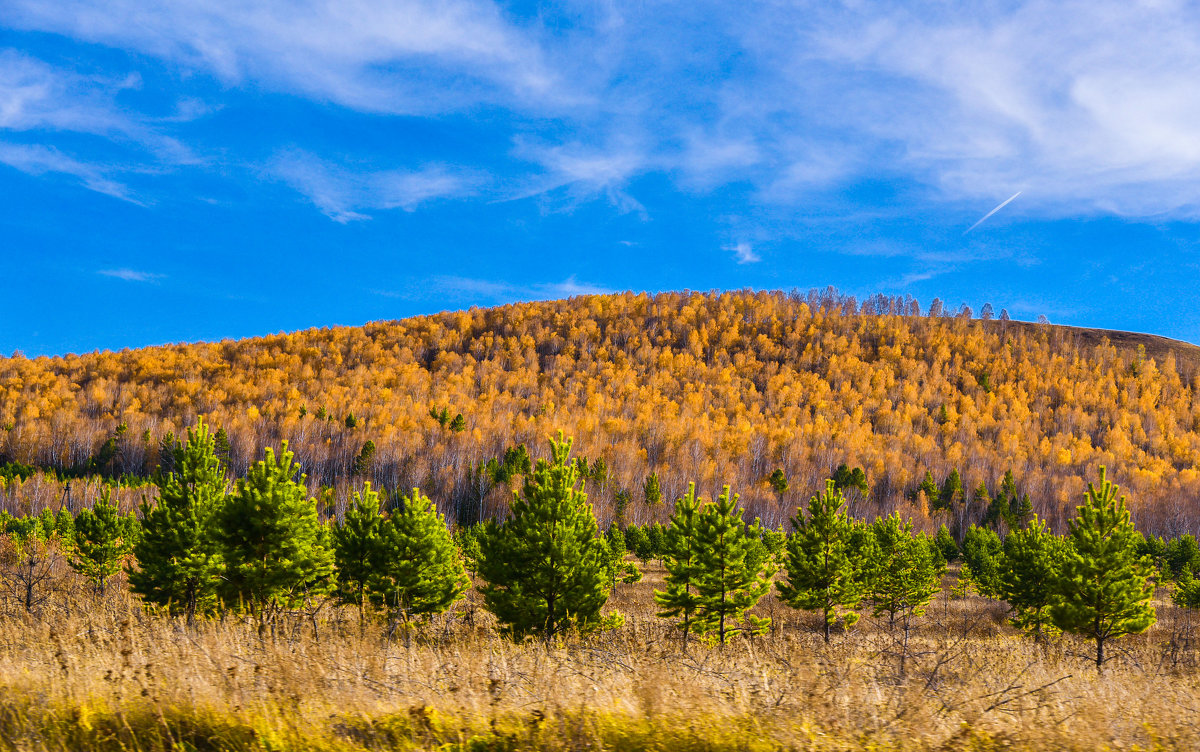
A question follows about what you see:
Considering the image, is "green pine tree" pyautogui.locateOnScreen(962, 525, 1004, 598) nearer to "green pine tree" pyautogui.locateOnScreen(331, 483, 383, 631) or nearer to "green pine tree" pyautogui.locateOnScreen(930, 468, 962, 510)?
"green pine tree" pyautogui.locateOnScreen(331, 483, 383, 631)

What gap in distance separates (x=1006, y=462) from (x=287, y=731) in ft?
441

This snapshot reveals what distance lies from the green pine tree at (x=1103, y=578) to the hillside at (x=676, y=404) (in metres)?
57.7

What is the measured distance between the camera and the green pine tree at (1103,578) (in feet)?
74.7

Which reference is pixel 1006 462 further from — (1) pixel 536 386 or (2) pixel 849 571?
(2) pixel 849 571

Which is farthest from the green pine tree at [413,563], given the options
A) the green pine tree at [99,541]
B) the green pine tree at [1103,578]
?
the green pine tree at [1103,578]

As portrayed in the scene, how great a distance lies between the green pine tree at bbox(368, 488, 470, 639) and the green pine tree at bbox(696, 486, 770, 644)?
371 inches

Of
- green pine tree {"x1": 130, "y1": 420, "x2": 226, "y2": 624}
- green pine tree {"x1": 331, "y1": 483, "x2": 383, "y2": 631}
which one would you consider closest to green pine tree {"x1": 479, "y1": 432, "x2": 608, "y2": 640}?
green pine tree {"x1": 331, "y1": 483, "x2": 383, "y2": 631}

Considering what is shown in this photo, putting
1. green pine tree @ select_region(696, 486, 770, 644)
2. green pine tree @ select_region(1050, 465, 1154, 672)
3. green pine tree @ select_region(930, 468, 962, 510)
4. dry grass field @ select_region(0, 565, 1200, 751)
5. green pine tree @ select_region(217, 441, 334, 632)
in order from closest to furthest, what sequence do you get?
dry grass field @ select_region(0, 565, 1200, 751) < green pine tree @ select_region(217, 441, 334, 632) < green pine tree @ select_region(1050, 465, 1154, 672) < green pine tree @ select_region(696, 486, 770, 644) < green pine tree @ select_region(930, 468, 962, 510)

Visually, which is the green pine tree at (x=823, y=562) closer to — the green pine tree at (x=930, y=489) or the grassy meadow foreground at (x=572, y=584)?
the grassy meadow foreground at (x=572, y=584)

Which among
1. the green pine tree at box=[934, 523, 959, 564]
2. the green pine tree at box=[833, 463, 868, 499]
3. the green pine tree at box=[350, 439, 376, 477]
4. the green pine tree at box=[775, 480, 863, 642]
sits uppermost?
the green pine tree at box=[350, 439, 376, 477]

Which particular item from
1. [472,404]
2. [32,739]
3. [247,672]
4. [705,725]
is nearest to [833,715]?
[705,725]

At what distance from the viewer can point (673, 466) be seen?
107 m

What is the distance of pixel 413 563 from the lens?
79.1 feet

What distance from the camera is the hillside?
100 m
